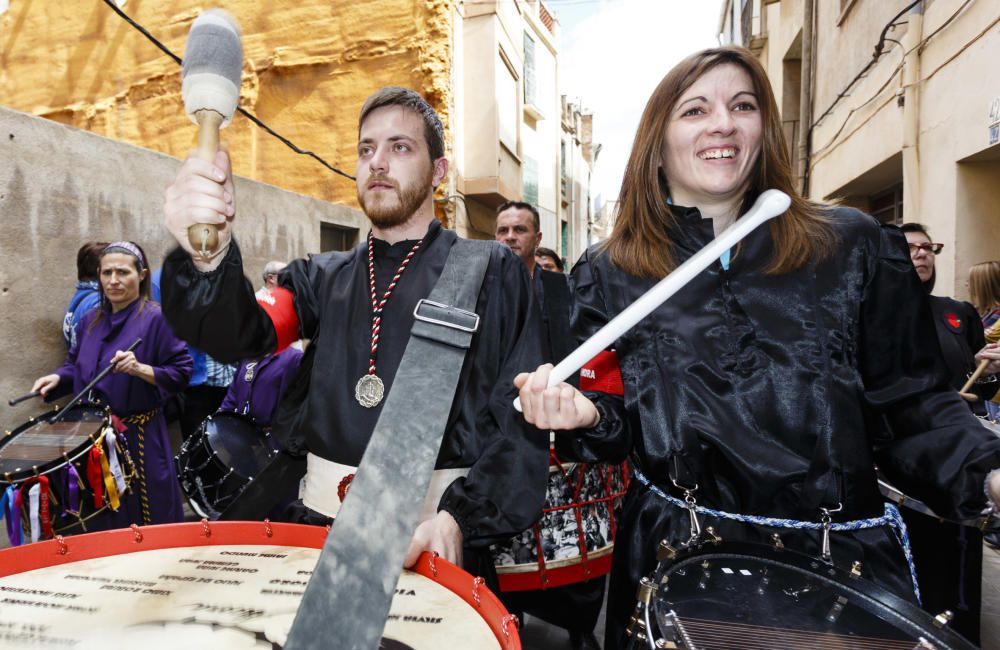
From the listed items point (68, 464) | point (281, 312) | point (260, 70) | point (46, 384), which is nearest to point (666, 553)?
point (281, 312)

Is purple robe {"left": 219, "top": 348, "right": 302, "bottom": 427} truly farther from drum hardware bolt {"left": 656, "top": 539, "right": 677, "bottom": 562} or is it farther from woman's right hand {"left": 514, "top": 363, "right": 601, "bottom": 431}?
→ drum hardware bolt {"left": 656, "top": 539, "right": 677, "bottom": 562}

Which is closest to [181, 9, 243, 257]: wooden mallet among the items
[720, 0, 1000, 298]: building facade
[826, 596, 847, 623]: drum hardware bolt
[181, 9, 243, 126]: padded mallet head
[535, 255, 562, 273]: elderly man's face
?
[181, 9, 243, 126]: padded mallet head

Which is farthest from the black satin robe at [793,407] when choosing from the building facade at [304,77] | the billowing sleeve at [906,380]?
the building facade at [304,77]

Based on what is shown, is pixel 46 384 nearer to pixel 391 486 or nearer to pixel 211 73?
pixel 211 73

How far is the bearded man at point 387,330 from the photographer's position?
152 cm

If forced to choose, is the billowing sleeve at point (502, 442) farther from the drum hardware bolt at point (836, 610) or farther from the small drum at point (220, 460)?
the small drum at point (220, 460)

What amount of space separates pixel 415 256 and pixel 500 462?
763mm

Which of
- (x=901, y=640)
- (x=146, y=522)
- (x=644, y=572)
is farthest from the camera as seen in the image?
(x=146, y=522)

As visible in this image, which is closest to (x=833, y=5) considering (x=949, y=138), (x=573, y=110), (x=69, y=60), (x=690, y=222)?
(x=949, y=138)

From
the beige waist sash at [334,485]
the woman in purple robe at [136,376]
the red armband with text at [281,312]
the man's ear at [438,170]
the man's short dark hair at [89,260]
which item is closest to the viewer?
the beige waist sash at [334,485]

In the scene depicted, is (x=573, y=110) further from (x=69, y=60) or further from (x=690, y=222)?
(x=690, y=222)

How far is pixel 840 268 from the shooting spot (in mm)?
1388

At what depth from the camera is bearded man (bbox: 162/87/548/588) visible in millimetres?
1523

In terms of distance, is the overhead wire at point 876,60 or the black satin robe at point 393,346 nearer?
the black satin robe at point 393,346
